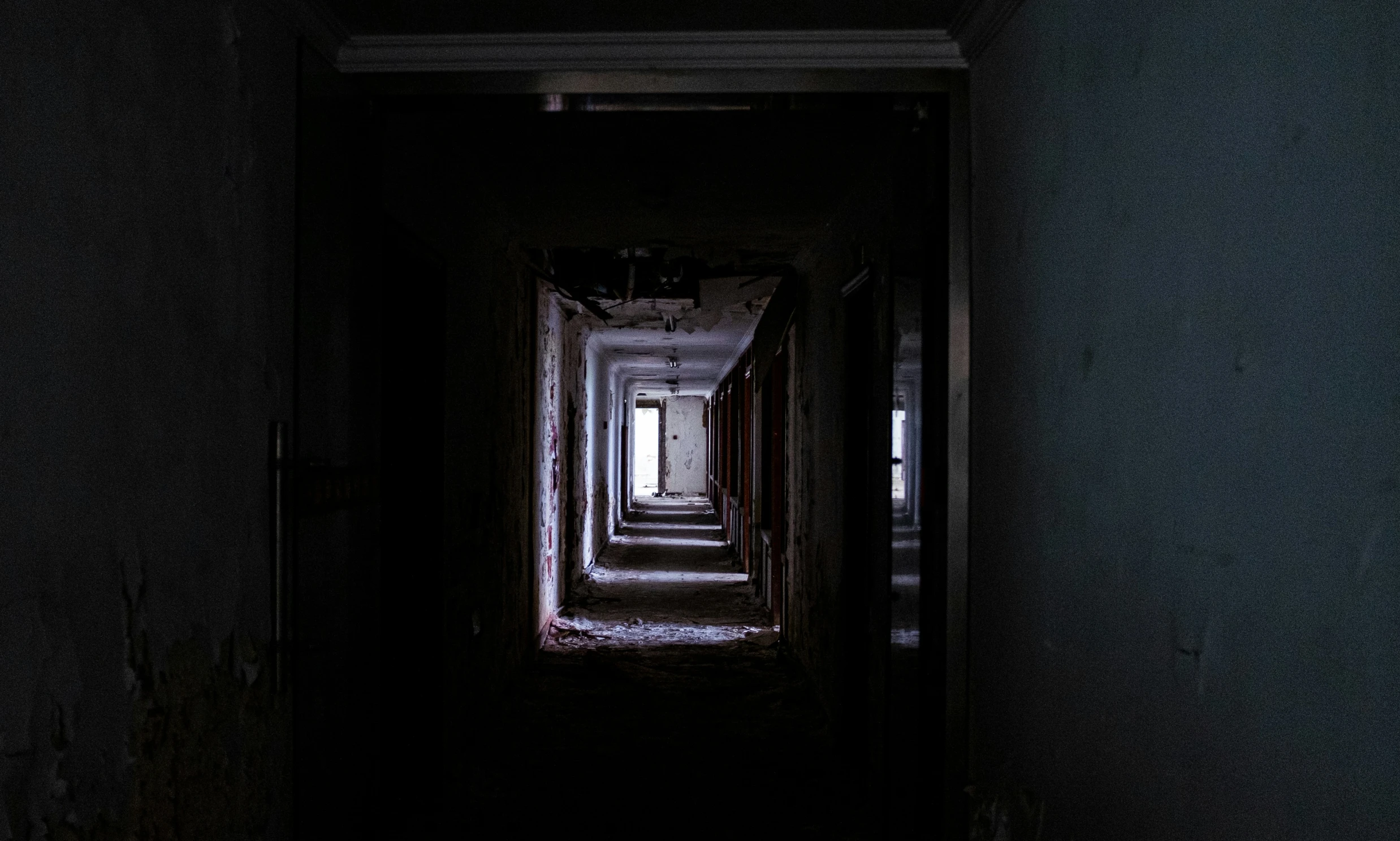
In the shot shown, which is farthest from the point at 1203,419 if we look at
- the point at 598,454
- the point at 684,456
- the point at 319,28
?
the point at 684,456

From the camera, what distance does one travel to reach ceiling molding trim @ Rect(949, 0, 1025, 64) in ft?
6.57

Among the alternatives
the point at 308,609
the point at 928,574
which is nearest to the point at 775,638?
the point at 928,574

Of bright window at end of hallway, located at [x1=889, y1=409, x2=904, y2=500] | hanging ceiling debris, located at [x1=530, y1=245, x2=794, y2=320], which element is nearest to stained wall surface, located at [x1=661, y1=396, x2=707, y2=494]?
hanging ceiling debris, located at [x1=530, y1=245, x2=794, y2=320]

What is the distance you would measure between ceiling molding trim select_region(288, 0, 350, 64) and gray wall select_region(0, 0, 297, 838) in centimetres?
10

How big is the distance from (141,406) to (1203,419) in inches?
60.5

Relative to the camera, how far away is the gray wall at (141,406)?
4.06 feet

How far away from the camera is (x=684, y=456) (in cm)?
2473

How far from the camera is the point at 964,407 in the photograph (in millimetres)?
2248

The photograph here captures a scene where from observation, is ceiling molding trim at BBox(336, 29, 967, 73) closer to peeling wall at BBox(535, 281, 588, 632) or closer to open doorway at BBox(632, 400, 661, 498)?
peeling wall at BBox(535, 281, 588, 632)

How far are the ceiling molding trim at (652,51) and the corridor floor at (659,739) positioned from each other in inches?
99.9

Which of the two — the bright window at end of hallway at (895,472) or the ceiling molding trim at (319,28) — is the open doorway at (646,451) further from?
the ceiling molding trim at (319,28)

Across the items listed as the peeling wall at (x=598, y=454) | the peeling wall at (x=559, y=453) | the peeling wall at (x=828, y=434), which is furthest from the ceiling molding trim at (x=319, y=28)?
the peeling wall at (x=598, y=454)

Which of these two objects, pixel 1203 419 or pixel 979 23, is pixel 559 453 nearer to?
pixel 979 23

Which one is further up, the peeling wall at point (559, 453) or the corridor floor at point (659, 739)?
the peeling wall at point (559, 453)
